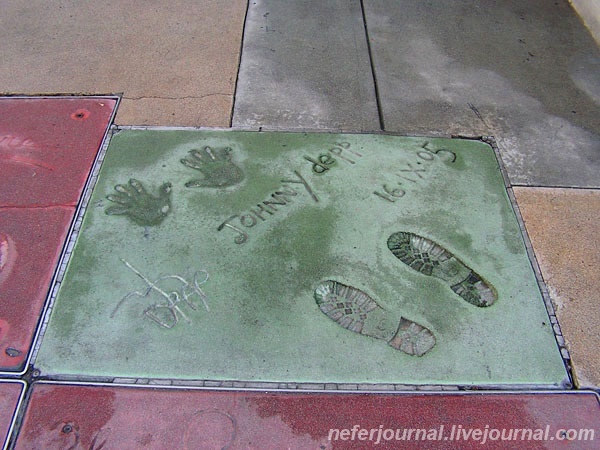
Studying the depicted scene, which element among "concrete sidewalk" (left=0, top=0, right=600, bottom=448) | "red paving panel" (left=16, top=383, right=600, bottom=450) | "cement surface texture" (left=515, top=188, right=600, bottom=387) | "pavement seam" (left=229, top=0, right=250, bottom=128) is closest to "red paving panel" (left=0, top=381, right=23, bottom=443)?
"red paving panel" (left=16, top=383, right=600, bottom=450)

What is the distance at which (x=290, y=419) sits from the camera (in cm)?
185

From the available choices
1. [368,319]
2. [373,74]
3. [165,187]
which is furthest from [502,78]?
[165,187]

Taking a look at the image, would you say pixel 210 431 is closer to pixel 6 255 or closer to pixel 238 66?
pixel 6 255

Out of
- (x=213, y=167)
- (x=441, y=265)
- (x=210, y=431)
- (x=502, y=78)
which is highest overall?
(x=502, y=78)

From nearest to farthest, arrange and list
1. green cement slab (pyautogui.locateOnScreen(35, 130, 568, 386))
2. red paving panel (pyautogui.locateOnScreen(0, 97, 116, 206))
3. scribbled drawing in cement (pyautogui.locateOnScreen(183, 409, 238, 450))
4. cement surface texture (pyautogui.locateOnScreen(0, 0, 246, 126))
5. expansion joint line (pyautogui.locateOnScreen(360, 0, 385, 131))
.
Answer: scribbled drawing in cement (pyautogui.locateOnScreen(183, 409, 238, 450)), green cement slab (pyautogui.locateOnScreen(35, 130, 568, 386)), red paving panel (pyautogui.locateOnScreen(0, 97, 116, 206)), expansion joint line (pyautogui.locateOnScreen(360, 0, 385, 131)), cement surface texture (pyautogui.locateOnScreen(0, 0, 246, 126))

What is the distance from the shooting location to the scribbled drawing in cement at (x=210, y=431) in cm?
178

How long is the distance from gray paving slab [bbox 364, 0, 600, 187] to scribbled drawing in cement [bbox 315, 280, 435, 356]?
123 cm

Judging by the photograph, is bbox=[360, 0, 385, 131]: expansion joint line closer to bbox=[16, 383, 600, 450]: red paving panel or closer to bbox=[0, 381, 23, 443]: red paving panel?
bbox=[16, 383, 600, 450]: red paving panel

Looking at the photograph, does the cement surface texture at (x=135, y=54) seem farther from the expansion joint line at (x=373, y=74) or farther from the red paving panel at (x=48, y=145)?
the expansion joint line at (x=373, y=74)

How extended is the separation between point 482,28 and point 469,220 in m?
2.22

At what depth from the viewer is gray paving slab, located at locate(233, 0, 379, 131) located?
10.3ft

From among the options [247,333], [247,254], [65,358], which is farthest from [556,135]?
[65,358]

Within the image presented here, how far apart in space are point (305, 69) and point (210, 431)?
255 centimetres

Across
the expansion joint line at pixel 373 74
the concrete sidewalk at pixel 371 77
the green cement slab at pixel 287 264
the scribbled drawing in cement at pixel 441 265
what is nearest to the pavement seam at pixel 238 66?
the concrete sidewalk at pixel 371 77
